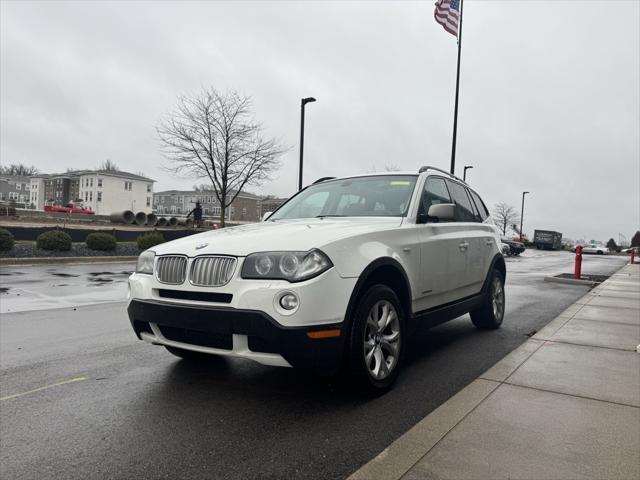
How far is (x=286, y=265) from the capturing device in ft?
10.6

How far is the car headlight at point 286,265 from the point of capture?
3.19 m

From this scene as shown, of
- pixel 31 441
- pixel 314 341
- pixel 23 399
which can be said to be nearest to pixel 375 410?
pixel 314 341

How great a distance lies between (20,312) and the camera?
7.25 metres

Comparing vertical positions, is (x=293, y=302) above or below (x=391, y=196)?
below

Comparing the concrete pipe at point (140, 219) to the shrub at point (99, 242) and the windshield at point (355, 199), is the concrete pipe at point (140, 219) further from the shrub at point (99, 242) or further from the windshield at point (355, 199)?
the windshield at point (355, 199)

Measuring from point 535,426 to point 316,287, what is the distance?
1.66 metres

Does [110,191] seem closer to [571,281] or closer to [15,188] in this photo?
[15,188]

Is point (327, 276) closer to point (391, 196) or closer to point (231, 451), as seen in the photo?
point (231, 451)

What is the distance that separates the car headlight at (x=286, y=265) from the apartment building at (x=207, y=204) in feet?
279

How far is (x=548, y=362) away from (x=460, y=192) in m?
2.20

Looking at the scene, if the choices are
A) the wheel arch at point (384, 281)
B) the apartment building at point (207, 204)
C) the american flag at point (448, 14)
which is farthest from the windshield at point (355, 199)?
the apartment building at point (207, 204)

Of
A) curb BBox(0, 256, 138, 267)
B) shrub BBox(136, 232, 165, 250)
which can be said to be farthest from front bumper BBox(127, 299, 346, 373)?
shrub BBox(136, 232, 165, 250)

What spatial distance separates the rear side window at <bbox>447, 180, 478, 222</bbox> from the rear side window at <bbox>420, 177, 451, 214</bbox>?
218 mm

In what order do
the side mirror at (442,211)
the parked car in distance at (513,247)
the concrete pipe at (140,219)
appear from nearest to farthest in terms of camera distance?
the side mirror at (442,211)
the concrete pipe at (140,219)
the parked car in distance at (513,247)
